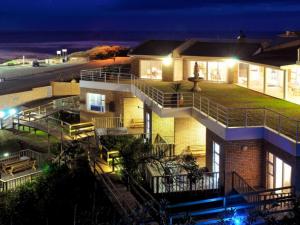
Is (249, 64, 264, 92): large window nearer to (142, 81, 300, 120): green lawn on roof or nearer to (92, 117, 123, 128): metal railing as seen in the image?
(142, 81, 300, 120): green lawn on roof

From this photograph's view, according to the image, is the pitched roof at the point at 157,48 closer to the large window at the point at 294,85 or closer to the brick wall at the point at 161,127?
the brick wall at the point at 161,127

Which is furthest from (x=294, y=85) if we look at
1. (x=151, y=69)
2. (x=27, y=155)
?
(x=27, y=155)

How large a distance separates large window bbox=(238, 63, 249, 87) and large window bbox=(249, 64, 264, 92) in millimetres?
646

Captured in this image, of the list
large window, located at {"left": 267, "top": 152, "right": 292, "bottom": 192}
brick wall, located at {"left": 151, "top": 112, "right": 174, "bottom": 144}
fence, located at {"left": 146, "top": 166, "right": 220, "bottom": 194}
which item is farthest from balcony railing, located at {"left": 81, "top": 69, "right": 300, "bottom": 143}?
fence, located at {"left": 146, "top": 166, "right": 220, "bottom": 194}

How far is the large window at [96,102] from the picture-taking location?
34.1 m

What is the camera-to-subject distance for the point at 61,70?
55.7 meters

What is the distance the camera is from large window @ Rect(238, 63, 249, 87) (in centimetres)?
2944

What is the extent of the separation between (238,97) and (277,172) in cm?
784

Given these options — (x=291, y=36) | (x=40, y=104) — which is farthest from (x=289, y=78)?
(x=40, y=104)

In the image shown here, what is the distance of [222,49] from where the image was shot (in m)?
32.4

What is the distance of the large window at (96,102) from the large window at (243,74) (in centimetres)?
841

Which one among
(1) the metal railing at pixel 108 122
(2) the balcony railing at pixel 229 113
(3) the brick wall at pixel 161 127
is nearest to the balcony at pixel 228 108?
(2) the balcony railing at pixel 229 113

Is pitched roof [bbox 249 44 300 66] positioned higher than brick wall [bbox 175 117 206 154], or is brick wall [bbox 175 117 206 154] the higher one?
pitched roof [bbox 249 44 300 66]

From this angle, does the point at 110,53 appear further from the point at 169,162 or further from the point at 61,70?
the point at 169,162
